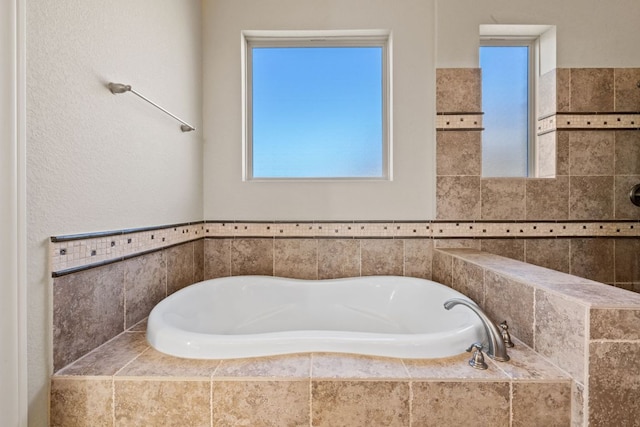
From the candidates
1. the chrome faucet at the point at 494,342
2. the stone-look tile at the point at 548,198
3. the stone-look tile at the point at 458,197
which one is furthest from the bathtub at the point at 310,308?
the stone-look tile at the point at 548,198

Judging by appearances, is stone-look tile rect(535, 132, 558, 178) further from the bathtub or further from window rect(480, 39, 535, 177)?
the bathtub

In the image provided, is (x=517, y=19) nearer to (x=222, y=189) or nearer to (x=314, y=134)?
(x=314, y=134)

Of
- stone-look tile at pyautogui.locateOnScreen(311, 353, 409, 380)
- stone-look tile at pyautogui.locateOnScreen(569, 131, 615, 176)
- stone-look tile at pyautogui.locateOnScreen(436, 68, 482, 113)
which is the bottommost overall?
stone-look tile at pyautogui.locateOnScreen(311, 353, 409, 380)

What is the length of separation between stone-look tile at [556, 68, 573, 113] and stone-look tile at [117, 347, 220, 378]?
95.1 inches

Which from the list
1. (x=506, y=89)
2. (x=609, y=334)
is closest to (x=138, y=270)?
(x=609, y=334)

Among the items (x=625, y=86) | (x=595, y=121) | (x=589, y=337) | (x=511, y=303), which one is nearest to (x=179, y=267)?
(x=511, y=303)

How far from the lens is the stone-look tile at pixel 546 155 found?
1.86 m

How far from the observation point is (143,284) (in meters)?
1.29

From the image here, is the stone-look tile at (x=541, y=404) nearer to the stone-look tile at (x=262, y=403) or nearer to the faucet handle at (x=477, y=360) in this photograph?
the faucet handle at (x=477, y=360)

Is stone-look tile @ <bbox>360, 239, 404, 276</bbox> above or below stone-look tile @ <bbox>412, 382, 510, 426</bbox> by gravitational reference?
above

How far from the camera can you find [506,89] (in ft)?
6.67

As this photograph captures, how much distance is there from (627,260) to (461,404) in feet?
6.34

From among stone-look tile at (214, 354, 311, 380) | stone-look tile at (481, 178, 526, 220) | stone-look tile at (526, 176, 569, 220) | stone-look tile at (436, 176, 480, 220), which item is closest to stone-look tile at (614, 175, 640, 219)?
stone-look tile at (526, 176, 569, 220)

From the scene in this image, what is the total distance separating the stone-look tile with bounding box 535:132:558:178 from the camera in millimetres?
1858
